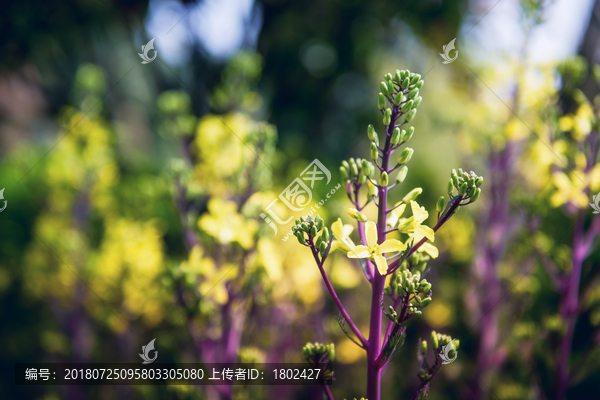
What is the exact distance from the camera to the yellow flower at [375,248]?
78 cm

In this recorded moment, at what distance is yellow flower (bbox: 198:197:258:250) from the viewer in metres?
1.45

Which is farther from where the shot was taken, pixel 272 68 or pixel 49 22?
pixel 272 68

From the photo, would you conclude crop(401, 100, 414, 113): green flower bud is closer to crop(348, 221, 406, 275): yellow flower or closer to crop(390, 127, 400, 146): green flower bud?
crop(390, 127, 400, 146): green flower bud

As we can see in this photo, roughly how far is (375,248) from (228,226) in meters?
0.87

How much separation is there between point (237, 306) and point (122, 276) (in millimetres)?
1174

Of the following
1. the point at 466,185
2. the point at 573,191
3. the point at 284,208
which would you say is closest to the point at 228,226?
the point at 284,208

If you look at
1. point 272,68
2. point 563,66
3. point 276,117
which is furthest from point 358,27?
point 563,66

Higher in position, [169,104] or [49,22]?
[49,22]

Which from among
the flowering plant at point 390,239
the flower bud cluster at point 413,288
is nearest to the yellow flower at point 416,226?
the flowering plant at point 390,239

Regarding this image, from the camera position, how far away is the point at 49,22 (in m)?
3.56

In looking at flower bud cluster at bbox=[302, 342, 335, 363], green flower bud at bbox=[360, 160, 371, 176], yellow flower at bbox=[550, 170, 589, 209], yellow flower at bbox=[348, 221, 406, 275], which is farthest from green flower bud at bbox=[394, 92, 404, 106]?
yellow flower at bbox=[550, 170, 589, 209]

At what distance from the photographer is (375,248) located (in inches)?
32.1

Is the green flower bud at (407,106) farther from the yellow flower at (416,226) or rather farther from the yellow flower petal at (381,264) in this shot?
the yellow flower petal at (381,264)

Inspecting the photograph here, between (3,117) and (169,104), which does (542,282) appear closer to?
(169,104)
